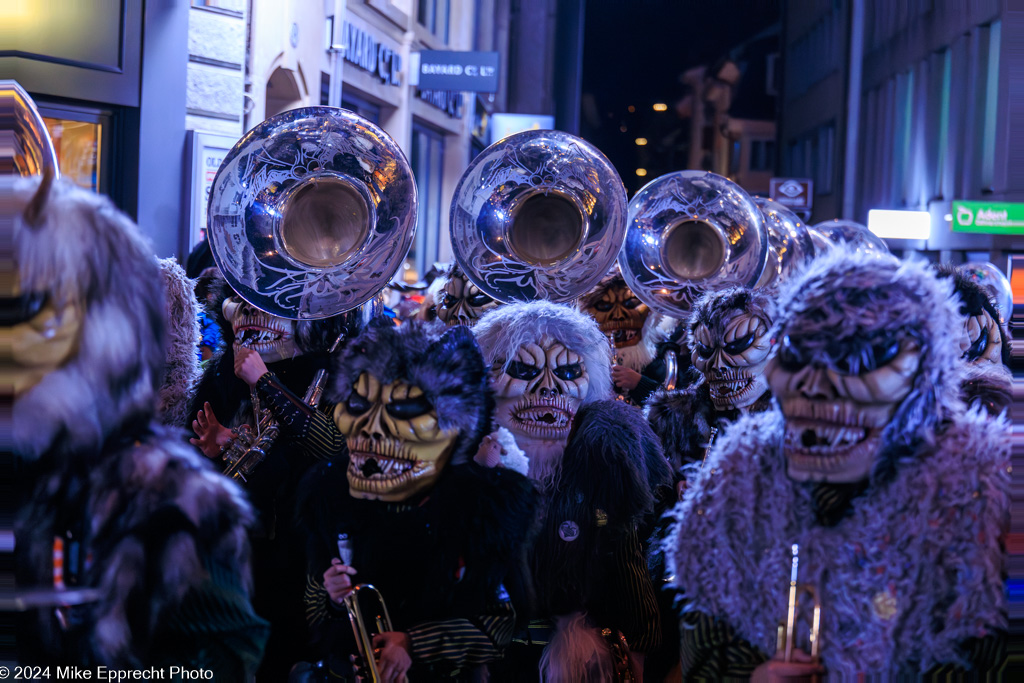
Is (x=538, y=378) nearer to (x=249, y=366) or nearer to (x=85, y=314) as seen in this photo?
(x=249, y=366)

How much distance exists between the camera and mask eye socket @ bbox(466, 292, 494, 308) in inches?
168

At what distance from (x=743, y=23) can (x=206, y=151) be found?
64.0 ft

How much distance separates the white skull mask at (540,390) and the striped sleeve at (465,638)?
78 cm

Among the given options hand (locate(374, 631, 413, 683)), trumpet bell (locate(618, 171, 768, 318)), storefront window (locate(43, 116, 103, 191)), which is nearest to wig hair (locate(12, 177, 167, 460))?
hand (locate(374, 631, 413, 683))

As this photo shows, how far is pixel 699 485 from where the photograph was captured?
191 cm

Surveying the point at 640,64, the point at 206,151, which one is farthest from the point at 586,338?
the point at 640,64

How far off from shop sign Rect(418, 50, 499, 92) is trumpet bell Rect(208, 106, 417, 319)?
7978 mm

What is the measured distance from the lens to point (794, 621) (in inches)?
68.2

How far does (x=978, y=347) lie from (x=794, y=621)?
2.94 metres

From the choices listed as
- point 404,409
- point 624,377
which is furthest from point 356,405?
point 624,377

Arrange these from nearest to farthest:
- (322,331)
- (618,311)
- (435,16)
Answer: (322,331) → (618,311) → (435,16)

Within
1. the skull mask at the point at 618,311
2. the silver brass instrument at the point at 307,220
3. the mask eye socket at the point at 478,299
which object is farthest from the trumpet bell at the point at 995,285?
the silver brass instrument at the point at 307,220

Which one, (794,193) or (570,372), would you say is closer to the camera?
(570,372)

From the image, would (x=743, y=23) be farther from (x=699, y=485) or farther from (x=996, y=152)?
(x=699, y=485)
